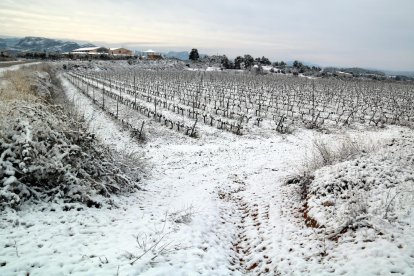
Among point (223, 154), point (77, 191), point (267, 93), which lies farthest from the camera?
point (267, 93)

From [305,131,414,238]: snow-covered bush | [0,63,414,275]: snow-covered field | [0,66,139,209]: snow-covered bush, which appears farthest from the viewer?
[0,66,139,209]: snow-covered bush

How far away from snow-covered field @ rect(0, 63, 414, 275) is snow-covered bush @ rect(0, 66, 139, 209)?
49 centimetres


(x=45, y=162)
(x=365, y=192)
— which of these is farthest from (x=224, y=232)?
(x=45, y=162)

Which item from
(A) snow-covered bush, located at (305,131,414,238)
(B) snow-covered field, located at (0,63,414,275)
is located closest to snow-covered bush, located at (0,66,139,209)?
(B) snow-covered field, located at (0,63,414,275)

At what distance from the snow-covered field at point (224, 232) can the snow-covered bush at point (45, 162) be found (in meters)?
0.49

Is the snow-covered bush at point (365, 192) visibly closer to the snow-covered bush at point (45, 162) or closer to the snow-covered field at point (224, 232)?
the snow-covered field at point (224, 232)

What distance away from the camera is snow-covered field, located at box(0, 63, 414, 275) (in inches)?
236

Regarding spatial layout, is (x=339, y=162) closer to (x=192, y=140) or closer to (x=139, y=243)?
(x=139, y=243)

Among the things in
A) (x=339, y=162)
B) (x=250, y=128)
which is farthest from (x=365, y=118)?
(x=339, y=162)

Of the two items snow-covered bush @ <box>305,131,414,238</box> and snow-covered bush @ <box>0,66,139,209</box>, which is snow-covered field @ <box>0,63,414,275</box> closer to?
snow-covered bush @ <box>305,131,414,238</box>

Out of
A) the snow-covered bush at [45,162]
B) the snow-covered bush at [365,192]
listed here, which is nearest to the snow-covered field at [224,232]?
the snow-covered bush at [365,192]

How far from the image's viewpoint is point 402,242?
242 inches

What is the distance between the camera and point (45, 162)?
8484 mm

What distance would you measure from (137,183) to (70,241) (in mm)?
5437
